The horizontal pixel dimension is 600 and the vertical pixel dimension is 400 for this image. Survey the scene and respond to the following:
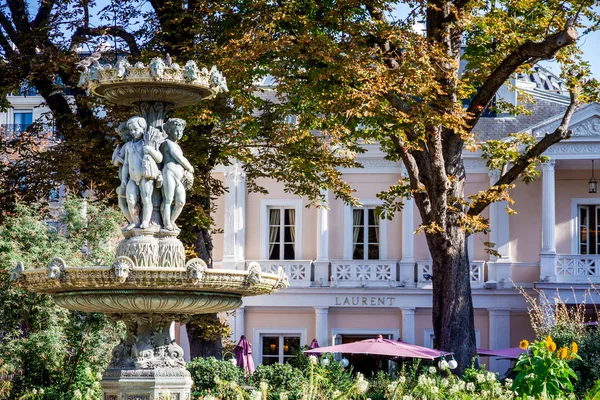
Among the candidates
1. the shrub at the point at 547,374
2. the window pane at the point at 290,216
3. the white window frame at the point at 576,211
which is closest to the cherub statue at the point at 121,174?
the shrub at the point at 547,374

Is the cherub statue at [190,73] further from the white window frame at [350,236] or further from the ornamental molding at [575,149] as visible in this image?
the white window frame at [350,236]

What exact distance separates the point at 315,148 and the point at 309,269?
1180 cm

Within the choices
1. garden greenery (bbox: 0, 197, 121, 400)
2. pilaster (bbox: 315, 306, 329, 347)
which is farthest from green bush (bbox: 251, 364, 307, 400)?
pilaster (bbox: 315, 306, 329, 347)

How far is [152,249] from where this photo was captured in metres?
12.5

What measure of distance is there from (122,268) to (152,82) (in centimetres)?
259

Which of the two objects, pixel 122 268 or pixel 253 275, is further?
pixel 253 275

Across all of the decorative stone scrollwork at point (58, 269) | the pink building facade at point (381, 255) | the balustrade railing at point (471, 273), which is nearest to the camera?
the decorative stone scrollwork at point (58, 269)

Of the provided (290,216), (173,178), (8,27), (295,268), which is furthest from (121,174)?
(290,216)

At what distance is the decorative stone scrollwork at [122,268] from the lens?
11141mm

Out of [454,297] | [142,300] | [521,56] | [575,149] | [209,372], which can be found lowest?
[209,372]

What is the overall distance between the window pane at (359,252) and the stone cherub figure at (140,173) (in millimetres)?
24493

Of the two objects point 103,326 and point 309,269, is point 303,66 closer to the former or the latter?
point 103,326

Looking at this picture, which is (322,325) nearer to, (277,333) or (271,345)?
(277,333)

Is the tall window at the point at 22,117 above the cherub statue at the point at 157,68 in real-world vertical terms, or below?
above
